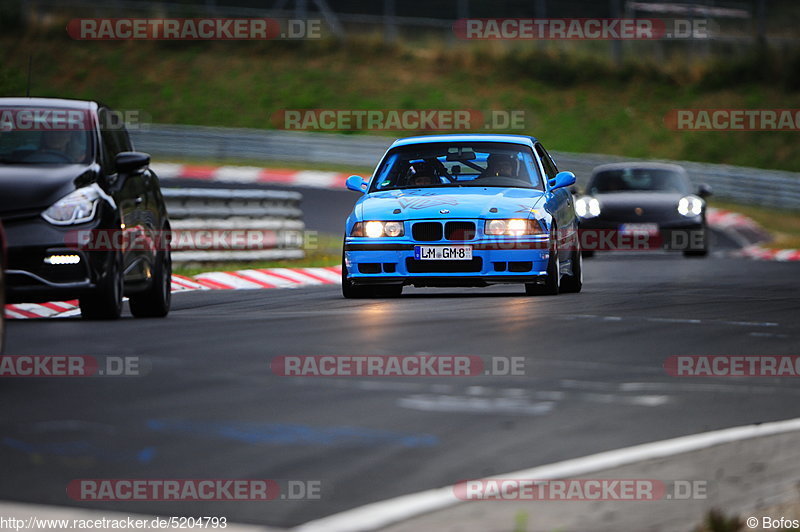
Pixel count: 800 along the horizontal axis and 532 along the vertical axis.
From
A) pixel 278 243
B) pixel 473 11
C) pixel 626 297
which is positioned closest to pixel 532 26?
pixel 473 11

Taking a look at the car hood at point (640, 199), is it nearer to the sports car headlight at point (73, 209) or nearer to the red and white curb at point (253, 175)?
the red and white curb at point (253, 175)

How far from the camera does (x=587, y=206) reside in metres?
24.5

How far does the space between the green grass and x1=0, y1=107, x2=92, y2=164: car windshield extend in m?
33.7

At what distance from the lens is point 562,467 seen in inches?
214

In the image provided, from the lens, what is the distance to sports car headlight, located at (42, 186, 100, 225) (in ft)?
38.9

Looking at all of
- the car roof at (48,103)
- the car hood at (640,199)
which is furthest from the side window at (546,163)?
the car hood at (640,199)

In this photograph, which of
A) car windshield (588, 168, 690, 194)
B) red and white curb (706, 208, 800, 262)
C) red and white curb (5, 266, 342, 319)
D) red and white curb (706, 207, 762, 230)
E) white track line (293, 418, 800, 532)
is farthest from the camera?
red and white curb (706, 207, 762, 230)

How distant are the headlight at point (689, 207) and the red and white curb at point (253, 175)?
1318 centimetres

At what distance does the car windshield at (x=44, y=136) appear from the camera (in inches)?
492

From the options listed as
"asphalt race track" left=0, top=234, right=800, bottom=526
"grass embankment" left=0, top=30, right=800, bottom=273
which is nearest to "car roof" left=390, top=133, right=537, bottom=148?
"asphalt race track" left=0, top=234, right=800, bottom=526

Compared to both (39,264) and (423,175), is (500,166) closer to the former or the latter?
(423,175)

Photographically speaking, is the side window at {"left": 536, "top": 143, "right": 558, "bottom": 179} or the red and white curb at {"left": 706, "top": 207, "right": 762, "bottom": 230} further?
the red and white curb at {"left": 706, "top": 207, "right": 762, "bottom": 230}

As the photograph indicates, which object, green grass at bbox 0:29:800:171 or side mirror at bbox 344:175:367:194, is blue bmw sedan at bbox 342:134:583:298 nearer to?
side mirror at bbox 344:175:367:194

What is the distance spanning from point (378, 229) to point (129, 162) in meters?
2.60
